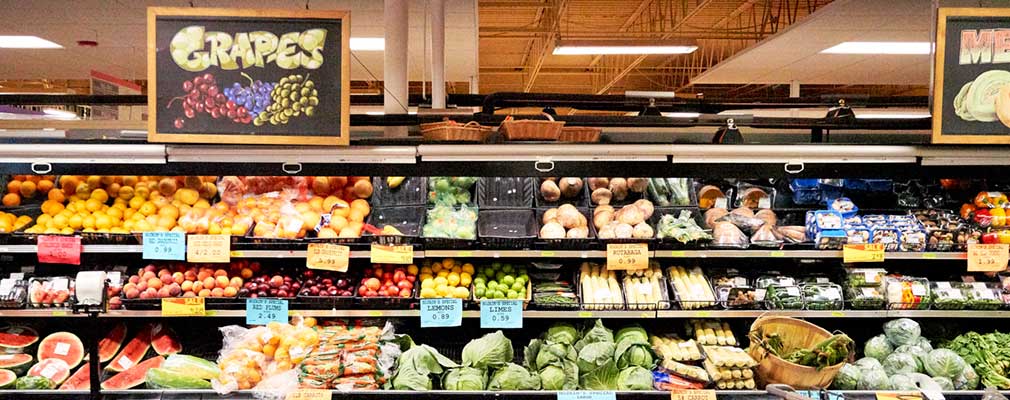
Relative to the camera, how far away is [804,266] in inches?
151

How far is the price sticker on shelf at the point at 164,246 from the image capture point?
3.26 metres

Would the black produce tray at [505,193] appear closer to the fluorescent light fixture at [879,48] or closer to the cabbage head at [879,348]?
the cabbage head at [879,348]

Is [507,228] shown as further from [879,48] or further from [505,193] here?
[879,48]

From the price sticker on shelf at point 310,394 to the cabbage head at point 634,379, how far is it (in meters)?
1.33

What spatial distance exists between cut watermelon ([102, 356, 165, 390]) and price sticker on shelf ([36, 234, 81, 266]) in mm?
600

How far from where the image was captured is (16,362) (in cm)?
327

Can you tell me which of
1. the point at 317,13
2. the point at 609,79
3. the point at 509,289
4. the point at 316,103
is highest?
the point at 609,79

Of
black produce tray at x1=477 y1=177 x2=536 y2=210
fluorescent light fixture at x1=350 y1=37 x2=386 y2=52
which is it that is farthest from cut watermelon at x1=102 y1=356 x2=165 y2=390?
fluorescent light fixture at x1=350 y1=37 x2=386 y2=52

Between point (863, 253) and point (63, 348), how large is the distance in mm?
4172

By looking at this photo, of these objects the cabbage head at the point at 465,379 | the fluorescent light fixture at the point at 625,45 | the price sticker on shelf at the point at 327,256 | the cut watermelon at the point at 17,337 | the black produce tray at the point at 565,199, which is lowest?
the cabbage head at the point at 465,379

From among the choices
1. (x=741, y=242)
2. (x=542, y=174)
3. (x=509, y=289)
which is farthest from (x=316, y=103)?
(x=741, y=242)

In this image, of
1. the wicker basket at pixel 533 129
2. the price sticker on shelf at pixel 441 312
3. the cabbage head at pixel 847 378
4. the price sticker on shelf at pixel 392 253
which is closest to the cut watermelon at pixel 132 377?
the price sticker on shelf at pixel 392 253

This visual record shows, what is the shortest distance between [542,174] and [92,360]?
2141 millimetres

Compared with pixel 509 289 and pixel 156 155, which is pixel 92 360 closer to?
pixel 156 155
